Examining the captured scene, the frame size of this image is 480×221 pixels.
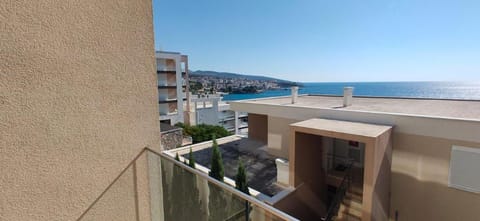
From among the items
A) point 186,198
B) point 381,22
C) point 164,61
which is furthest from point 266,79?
point 186,198

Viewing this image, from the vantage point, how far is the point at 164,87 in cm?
2956

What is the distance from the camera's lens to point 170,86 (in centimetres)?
2988

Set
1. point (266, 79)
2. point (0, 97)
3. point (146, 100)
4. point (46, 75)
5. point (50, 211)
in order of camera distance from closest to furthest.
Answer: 1. point (0, 97)
2. point (46, 75)
3. point (50, 211)
4. point (146, 100)
5. point (266, 79)

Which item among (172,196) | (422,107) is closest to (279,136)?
(422,107)

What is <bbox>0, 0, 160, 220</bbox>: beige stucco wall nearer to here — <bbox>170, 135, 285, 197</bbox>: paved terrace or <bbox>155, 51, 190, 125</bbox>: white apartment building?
<bbox>170, 135, 285, 197</bbox>: paved terrace

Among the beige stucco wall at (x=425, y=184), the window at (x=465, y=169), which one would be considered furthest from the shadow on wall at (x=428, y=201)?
the window at (x=465, y=169)

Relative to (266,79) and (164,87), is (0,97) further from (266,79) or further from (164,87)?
(266,79)

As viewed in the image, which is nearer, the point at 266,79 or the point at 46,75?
the point at 46,75

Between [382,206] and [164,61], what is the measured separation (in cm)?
2873

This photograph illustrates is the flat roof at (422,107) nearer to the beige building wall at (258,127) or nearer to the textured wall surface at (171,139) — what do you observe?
the beige building wall at (258,127)

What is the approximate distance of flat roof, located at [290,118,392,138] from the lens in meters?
6.35

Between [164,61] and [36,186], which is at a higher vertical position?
[164,61]

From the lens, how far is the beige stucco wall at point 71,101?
145cm

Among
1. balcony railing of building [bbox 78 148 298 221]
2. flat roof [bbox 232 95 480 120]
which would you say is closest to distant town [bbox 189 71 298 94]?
flat roof [bbox 232 95 480 120]
